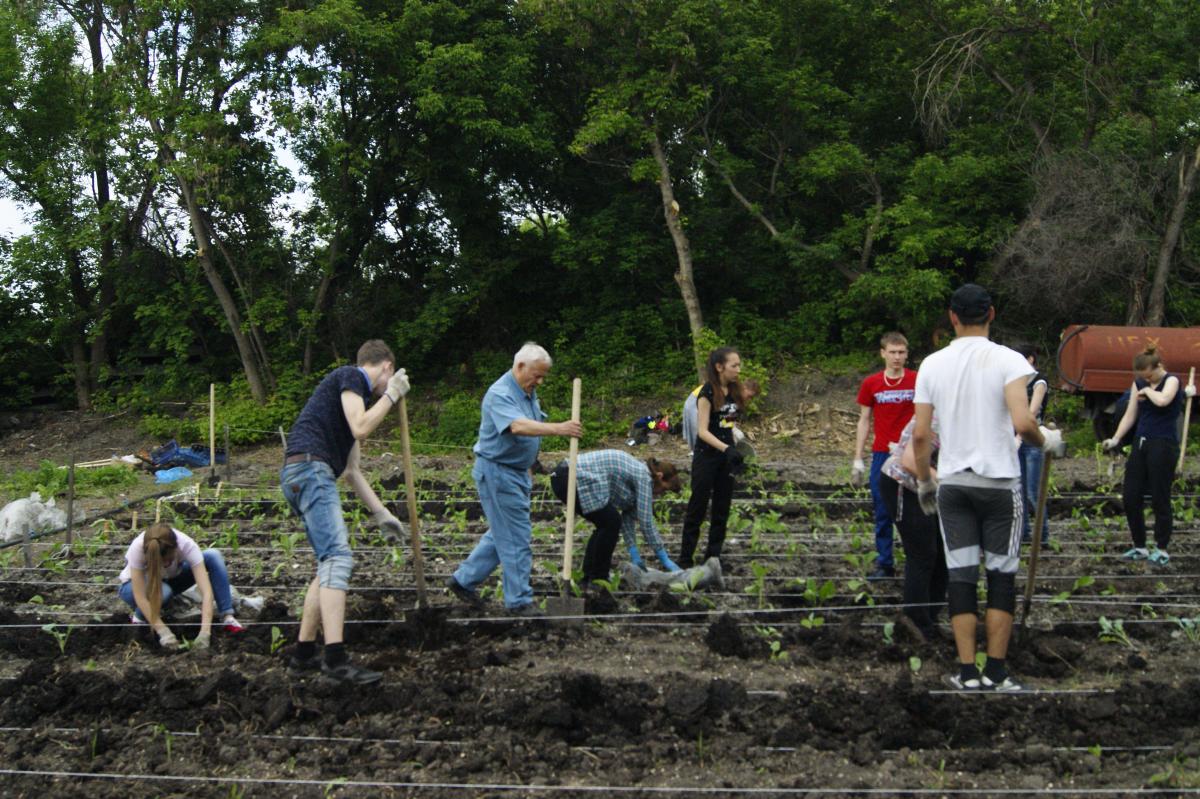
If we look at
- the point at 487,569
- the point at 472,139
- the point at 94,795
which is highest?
the point at 472,139

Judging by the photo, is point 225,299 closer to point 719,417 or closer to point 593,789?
point 719,417

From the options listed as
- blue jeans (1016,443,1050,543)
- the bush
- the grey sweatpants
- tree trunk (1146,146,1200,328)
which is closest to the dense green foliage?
tree trunk (1146,146,1200,328)

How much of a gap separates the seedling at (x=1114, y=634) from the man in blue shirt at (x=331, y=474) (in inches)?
143

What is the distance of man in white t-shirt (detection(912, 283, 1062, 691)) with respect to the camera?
5000mm

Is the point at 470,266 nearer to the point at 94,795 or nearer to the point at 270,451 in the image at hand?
the point at 270,451

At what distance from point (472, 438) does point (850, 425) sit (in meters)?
6.21

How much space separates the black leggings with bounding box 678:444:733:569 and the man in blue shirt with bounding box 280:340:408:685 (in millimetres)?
2597

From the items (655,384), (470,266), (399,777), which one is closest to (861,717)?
(399,777)

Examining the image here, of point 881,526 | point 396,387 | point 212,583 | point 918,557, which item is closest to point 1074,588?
point 881,526

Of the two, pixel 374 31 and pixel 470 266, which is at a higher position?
pixel 374 31

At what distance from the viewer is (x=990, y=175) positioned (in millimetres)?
19625

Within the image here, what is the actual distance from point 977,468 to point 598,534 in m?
2.73

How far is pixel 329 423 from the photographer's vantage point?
18.2ft

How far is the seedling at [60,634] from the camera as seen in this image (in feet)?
20.7
